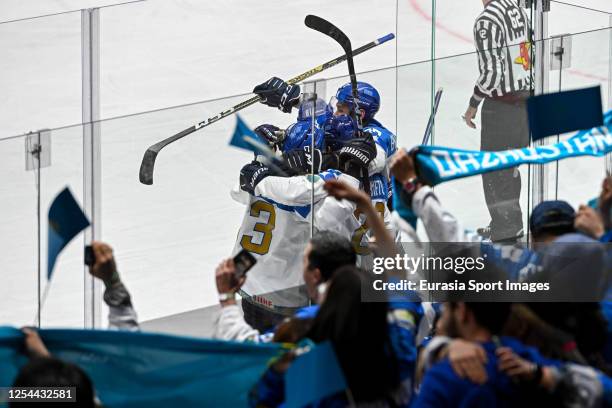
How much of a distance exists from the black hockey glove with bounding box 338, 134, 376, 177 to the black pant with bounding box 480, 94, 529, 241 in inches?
21.3

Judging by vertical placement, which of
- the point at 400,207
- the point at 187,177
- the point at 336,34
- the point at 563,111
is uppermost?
the point at 336,34

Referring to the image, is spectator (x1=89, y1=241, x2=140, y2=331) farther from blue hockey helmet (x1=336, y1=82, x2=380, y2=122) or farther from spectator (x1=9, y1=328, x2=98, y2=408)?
blue hockey helmet (x1=336, y1=82, x2=380, y2=122)

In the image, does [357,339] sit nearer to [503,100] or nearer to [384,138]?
[384,138]

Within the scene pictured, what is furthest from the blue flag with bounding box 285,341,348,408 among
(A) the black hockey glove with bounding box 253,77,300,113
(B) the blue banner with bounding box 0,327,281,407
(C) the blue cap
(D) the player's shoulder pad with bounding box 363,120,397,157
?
(D) the player's shoulder pad with bounding box 363,120,397,157

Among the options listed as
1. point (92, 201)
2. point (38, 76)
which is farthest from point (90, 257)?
point (38, 76)

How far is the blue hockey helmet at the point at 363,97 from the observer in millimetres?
6641

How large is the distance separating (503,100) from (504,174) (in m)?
0.37

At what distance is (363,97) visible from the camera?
670 cm

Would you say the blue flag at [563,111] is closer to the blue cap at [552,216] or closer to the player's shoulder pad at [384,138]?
the blue cap at [552,216]

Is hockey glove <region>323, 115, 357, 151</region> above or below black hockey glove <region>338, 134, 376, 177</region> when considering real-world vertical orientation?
above

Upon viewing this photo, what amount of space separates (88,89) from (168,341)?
3414mm

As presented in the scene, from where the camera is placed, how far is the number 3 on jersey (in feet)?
21.1

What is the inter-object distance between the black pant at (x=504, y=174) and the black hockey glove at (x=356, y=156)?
542mm

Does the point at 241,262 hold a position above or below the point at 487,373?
above
